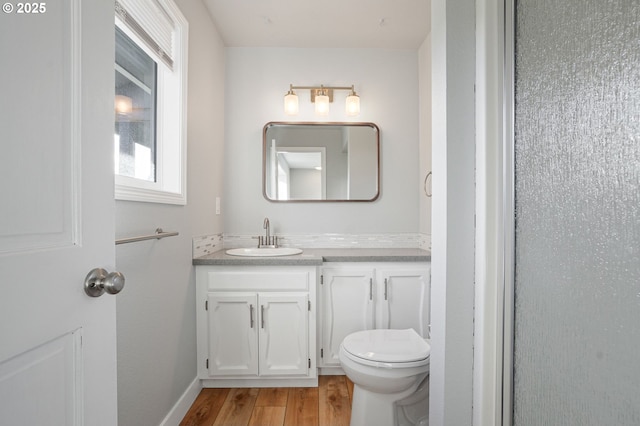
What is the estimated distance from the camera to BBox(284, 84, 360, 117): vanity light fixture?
92.7 inches

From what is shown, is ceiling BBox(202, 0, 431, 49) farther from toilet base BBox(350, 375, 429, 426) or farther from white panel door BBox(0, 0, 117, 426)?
toilet base BBox(350, 375, 429, 426)

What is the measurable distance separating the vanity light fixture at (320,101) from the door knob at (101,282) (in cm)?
195

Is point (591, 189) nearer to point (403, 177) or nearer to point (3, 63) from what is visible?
point (3, 63)

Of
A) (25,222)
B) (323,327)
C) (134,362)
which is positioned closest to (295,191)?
(323,327)

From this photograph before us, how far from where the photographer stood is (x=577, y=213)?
0.64 metres

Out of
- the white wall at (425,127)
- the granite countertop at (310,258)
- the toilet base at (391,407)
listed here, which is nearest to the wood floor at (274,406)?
the toilet base at (391,407)

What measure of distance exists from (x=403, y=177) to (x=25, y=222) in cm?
234

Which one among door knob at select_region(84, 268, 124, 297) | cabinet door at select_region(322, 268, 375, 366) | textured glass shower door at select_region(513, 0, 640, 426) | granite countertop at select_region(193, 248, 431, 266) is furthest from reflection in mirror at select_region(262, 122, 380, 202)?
door knob at select_region(84, 268, 124, 297)

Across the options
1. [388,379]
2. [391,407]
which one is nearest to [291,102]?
[388,379]

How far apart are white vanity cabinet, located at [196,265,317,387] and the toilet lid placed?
0.45 metres

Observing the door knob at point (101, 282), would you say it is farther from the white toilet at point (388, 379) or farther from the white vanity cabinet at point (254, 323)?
the white vanity cabinet at point (254, 323)

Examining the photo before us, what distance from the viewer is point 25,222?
1.66 ft

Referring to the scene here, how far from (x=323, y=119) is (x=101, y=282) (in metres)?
2.10

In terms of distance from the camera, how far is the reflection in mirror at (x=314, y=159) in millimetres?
2447
